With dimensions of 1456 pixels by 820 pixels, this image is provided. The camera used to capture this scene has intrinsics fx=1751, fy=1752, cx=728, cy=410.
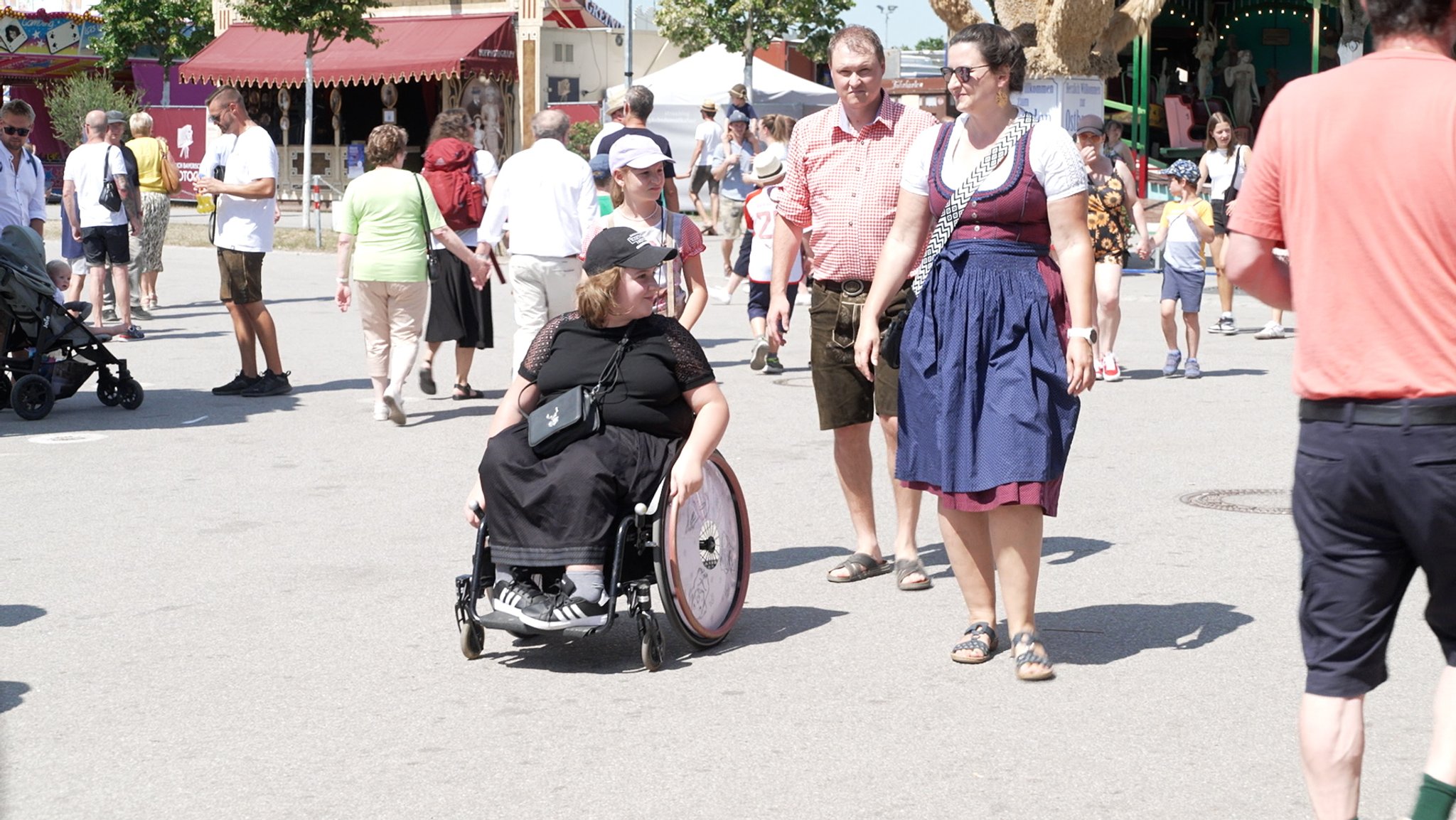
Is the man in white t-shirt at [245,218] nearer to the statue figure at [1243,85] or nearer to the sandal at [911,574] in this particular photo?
the sandal at [911,574]

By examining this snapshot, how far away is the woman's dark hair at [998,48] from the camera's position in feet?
17.0

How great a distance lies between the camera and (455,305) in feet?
36.8

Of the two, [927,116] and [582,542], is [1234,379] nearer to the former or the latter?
[927,116]

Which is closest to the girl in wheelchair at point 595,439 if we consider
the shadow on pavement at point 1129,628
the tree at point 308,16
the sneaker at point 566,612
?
the sneaker at point 566,612

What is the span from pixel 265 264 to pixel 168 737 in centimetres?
1886

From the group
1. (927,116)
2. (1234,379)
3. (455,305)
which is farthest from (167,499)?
(1234,379)

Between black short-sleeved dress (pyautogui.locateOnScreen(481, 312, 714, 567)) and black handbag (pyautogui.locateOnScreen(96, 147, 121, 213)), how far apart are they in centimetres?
975

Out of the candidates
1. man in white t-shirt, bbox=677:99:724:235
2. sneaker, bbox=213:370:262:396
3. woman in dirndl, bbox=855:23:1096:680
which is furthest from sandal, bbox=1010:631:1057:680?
man in white t-shirt, bbox=677:99:724:235

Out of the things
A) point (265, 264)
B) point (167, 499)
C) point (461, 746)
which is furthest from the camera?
point (265, 264)

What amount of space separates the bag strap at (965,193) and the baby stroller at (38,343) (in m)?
6.91

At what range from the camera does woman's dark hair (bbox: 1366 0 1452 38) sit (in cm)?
321

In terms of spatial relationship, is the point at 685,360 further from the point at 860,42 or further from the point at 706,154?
the point at 706,154

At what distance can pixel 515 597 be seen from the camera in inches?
210

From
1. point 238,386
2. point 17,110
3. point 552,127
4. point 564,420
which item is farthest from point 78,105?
point 564,420
